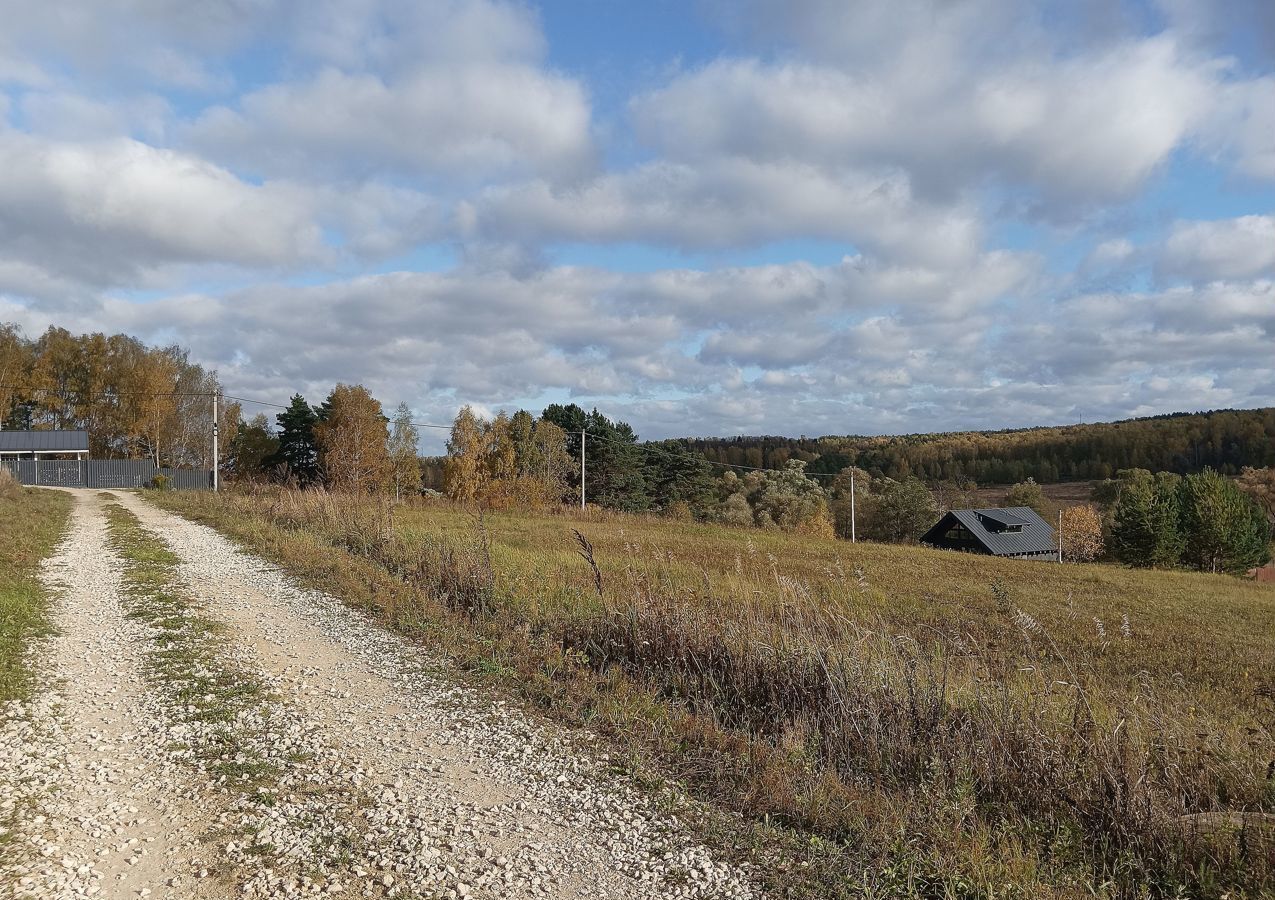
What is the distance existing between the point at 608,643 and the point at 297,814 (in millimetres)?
3983

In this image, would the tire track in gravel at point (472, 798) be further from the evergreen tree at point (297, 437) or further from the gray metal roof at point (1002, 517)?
the gray metal roof at point (1002, 517)

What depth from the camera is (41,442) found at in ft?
178

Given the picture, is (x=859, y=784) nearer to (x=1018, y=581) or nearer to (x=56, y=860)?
(x=56, y=860)

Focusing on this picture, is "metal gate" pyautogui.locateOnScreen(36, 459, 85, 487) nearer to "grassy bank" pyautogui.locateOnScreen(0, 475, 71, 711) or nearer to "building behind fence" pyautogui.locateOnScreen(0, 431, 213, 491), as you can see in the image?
"building behind fence" pyautogui.locateOnScreen(0, 431, 213, 491)

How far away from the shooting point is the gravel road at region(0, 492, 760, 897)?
3543 mm

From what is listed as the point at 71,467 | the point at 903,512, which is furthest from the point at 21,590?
the point at 903,512

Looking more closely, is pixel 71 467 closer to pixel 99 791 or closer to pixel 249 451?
pixel 249 451

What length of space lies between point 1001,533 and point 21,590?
7188cm

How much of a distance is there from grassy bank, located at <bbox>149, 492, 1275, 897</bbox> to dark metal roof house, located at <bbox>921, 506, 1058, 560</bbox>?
59.4 metres

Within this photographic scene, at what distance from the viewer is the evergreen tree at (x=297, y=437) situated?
6203cm

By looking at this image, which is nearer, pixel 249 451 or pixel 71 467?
pixel 71 467

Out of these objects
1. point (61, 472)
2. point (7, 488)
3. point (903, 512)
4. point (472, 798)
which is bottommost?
point (903, 512)

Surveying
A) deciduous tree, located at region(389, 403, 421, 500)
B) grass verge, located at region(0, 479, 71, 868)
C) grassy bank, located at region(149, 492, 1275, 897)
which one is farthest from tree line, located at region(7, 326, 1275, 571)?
grassy bank, located at region(149, 492, 1275, 897)

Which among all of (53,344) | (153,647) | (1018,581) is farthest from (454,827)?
(53,344)
